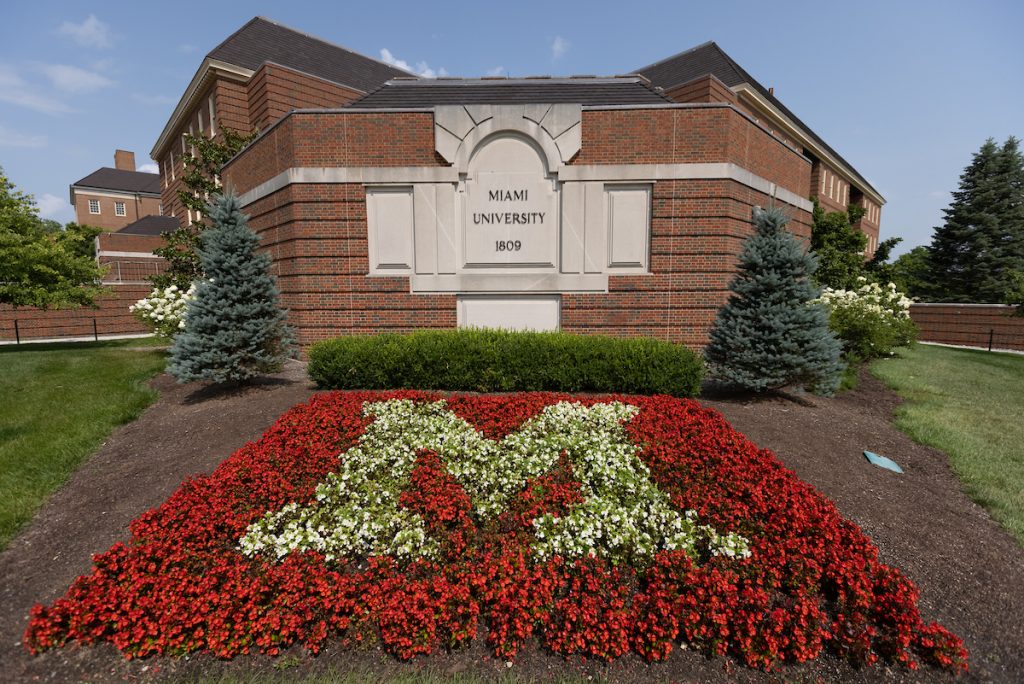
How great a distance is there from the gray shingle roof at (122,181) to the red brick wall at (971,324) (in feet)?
268

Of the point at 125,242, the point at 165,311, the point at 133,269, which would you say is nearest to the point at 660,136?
the point at 165,311

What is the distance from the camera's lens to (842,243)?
2092 cm

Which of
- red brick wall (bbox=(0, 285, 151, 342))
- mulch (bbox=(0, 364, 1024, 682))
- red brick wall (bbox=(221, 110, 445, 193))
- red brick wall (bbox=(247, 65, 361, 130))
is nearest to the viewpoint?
mulch (bbox=(0, 364, 1024, 682))

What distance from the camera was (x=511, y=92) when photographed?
528 inches

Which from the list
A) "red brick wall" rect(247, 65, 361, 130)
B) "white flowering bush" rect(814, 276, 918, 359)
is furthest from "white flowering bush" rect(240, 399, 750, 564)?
"red brick wall" rect(247, 65, 361, 130)

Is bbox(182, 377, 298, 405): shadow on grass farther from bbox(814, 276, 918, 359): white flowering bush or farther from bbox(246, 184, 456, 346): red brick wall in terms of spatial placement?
bbox(814, 276, 918, 359): white flowering bush

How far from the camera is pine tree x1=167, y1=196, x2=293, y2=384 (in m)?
8.79

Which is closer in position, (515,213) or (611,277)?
(515,213)

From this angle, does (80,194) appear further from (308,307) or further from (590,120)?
(590,120)

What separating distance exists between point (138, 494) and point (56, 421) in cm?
411

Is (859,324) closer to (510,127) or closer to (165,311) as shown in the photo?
(510,127)

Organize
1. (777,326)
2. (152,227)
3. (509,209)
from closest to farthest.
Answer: (777,326)
(509,209)
(152,227)

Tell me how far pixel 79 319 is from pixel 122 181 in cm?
5344

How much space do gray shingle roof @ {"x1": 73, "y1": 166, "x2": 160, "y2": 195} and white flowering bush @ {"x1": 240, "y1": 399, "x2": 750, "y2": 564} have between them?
7704 cm
